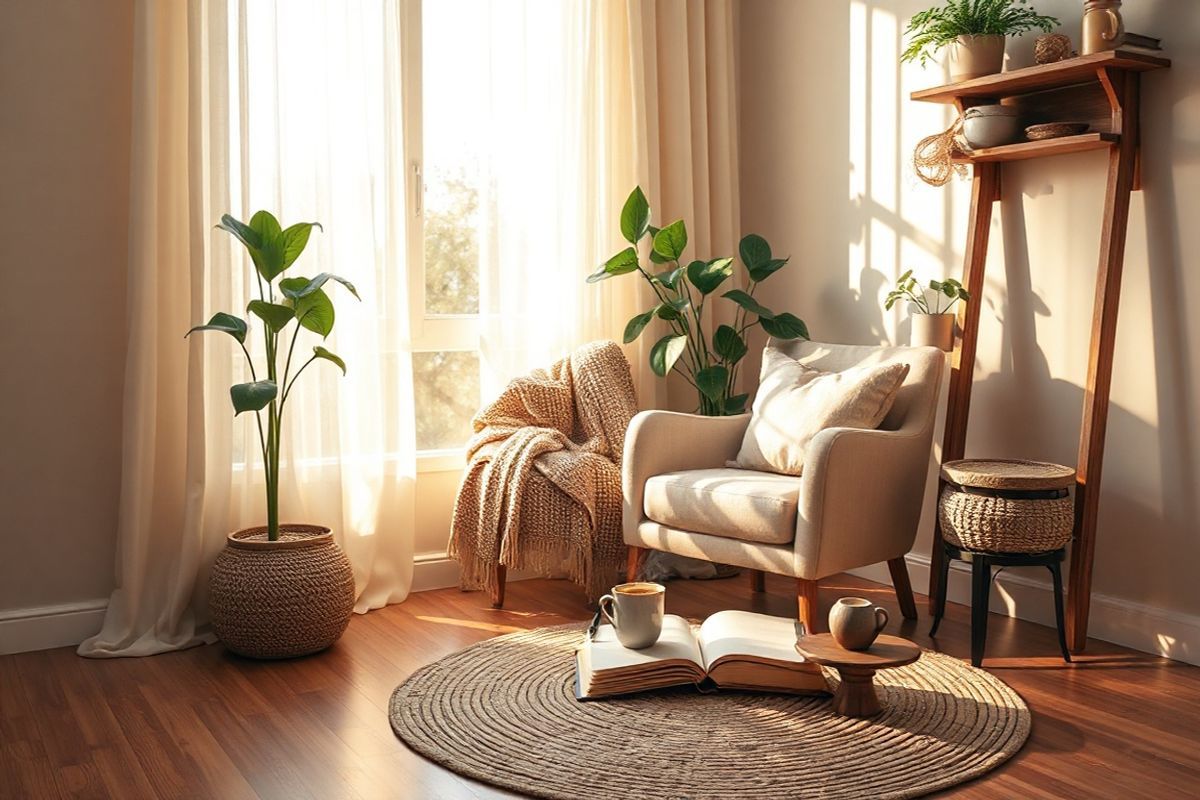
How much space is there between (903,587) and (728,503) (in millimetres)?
646

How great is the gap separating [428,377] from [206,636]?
1.13 m

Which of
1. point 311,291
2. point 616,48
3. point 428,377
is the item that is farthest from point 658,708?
point 616,48

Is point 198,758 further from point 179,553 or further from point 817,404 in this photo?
point 817,404

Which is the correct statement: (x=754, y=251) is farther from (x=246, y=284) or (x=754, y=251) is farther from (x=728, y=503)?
(x=246, y=284)

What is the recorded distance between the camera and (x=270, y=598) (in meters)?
3.03

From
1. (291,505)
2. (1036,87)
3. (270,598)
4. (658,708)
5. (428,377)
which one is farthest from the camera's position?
(428,377)

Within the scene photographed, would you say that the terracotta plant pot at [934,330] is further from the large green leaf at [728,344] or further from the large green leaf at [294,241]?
the large green leaf at [294,241]

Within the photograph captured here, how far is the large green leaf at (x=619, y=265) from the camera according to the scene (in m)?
3.83

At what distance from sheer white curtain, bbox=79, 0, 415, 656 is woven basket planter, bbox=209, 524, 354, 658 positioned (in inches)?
10.6

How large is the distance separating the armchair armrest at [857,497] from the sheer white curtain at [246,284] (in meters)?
1.37

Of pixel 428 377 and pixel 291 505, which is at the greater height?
pixel 428 377

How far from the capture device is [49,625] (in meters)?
3.24

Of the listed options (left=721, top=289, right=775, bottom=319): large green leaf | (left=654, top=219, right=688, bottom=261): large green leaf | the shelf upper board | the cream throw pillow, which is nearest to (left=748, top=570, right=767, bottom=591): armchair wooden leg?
the cream throw pillow

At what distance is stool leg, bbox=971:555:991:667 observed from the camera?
294 centimetres
